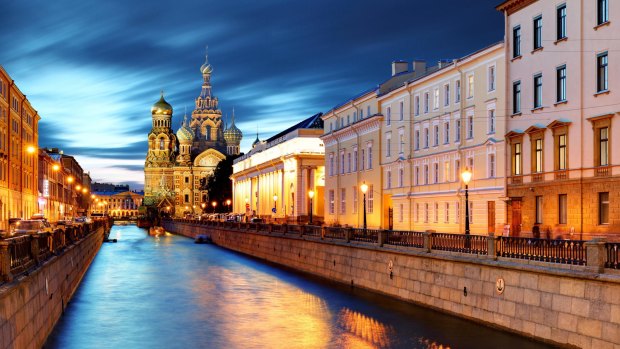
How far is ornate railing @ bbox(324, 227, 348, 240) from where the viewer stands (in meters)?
49.1

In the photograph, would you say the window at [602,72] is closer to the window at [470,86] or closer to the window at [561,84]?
the window at [561,84]

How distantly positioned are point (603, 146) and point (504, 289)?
14.1 meters

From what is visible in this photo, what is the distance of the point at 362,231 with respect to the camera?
1822 inches

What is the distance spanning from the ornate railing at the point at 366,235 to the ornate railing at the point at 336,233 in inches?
41.1

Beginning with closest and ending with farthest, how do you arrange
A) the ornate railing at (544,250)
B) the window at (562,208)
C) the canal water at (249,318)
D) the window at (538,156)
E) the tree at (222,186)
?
the ornate railing at (544,250)
the canal water at (249,318)
the window at (562,208)
the window at (538,156)
the tree at (222,186)

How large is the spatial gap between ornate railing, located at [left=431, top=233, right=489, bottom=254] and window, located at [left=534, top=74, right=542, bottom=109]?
1298cm

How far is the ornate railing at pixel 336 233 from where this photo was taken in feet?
161

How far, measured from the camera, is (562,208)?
42.6 metres

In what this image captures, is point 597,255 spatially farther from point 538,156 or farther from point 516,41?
point 516,41

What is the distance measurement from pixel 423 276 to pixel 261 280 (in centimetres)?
1984

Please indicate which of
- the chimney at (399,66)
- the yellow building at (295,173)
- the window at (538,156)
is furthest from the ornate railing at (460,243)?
the yellow building at (295,173)

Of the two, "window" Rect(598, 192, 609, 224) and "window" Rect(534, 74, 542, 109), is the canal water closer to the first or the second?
"window" Rect(598, 192, 609, 224)

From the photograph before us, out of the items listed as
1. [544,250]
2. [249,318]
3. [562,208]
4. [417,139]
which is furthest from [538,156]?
[544,250]

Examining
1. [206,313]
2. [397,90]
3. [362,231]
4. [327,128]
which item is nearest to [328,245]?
[362,231]
